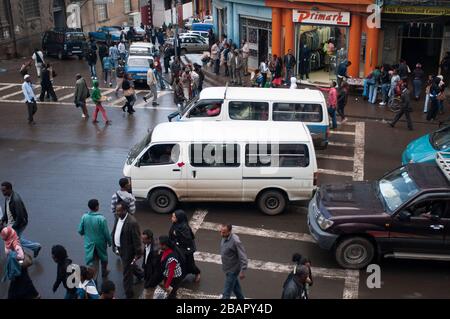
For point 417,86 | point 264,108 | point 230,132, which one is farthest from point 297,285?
point 417,86

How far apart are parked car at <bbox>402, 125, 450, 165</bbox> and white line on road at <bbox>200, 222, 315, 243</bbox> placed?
3.84 metres

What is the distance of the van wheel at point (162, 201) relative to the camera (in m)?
12.3

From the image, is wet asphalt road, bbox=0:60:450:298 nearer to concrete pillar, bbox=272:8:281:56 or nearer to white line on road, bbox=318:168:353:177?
white line on road, bbox=318:168:353:177

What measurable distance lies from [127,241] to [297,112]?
7.62 meters

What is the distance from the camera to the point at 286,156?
12.0 meters

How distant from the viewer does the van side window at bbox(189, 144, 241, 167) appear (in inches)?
471

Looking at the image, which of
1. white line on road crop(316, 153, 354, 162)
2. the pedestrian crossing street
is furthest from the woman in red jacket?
the pedestrian crossing street

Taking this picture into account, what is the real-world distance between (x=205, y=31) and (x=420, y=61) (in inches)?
809

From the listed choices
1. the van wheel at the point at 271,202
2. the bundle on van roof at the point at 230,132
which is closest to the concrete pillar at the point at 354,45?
the bundle on van roof at the point at 230,132

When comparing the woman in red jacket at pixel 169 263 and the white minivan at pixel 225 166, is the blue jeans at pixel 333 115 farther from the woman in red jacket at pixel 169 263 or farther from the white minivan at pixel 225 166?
the woman in red jacket at pixel 169 263

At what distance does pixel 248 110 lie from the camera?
49.9ft

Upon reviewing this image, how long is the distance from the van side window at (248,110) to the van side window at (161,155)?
3559 mm

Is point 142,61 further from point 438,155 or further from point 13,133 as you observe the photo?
point 438,155

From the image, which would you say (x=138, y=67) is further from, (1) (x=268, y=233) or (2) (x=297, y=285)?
(2) (x=297, y=285)
